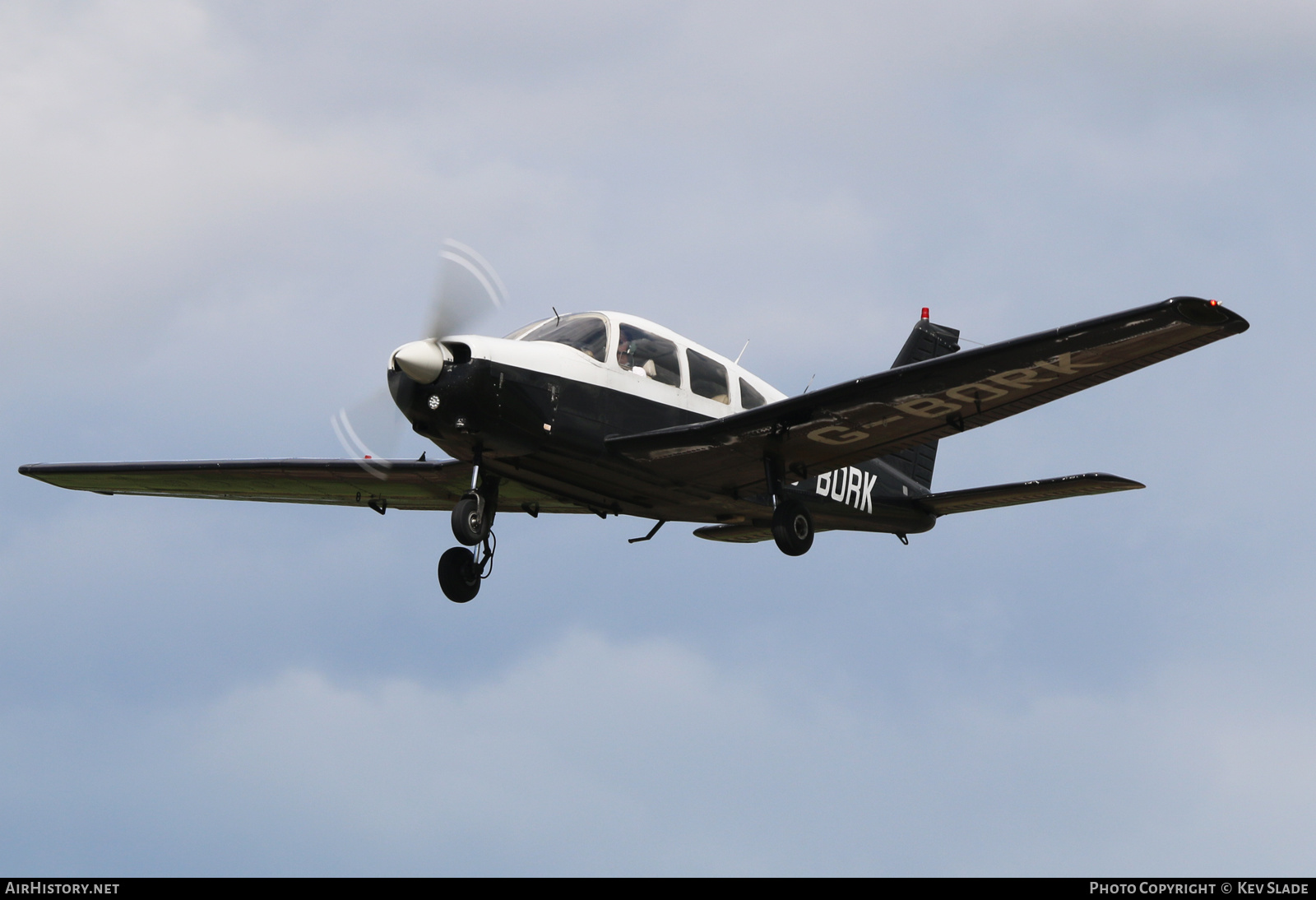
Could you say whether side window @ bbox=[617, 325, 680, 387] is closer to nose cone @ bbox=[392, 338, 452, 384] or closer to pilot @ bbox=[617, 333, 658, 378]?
pilot @ bbox=[617, 333, 658, 378]

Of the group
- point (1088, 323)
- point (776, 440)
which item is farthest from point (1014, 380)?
point (776, 440)

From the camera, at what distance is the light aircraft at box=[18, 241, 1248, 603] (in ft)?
53.7

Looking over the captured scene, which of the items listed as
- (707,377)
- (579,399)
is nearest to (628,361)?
(579,399)

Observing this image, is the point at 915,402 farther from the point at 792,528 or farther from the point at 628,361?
the point at 628,361

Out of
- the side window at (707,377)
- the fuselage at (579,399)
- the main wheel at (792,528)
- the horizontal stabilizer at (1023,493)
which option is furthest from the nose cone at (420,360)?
the horizontal stabilizer at (1023,493)

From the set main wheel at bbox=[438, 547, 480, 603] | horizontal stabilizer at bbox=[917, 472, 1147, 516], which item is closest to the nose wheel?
main wheel at bbox=[438, 547, 480, 603]

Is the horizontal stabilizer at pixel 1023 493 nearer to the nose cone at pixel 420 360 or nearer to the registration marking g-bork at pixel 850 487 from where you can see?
the registration marking g-bork at pixel 850 487

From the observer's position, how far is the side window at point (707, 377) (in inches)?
743

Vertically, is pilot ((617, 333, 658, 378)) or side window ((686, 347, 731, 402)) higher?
side window ((686, 347, 731, 402))

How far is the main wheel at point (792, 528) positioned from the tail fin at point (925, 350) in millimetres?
5374

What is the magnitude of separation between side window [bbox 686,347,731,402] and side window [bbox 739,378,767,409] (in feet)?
1.22

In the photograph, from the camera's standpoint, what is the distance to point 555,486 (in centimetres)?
1877
